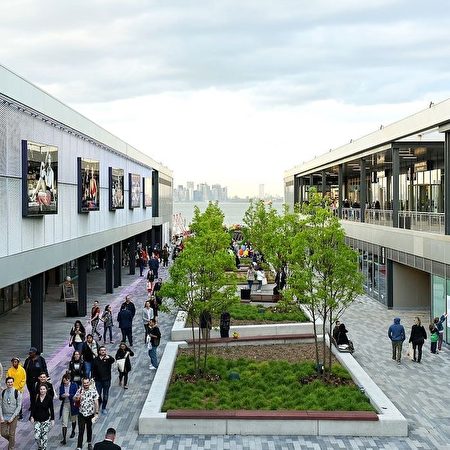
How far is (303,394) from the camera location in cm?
1505

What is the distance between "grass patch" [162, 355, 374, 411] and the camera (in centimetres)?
1412

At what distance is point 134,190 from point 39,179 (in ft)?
74.2

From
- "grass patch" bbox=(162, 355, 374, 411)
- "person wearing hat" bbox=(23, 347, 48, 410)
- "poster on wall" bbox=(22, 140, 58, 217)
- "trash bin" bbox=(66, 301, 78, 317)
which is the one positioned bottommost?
"grass patch" bbox=(162, 355, 374, 411)

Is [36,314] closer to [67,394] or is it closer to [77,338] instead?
[77,338]

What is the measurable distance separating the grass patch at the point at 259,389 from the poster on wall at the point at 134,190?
872 inches

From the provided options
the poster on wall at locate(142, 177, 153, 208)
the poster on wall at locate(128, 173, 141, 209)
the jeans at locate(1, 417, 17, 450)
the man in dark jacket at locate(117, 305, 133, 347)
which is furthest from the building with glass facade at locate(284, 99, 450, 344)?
the jeans at locate(1, 417, 17, 450)

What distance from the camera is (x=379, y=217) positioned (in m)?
32.2

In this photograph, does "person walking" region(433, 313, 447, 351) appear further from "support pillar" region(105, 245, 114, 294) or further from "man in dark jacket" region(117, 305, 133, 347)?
"support pillar" region(105, 245, 114, 294)

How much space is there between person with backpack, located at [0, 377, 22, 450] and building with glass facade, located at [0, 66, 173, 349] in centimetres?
433

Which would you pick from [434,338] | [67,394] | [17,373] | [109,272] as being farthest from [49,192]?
[109,272]

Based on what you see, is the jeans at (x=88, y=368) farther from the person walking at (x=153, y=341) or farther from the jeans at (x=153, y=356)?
the jeans at (x=153, y=356)

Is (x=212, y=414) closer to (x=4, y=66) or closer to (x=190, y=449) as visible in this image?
(x=190, y=449)

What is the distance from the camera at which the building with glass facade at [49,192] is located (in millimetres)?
16203

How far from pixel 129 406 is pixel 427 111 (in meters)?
15.1
